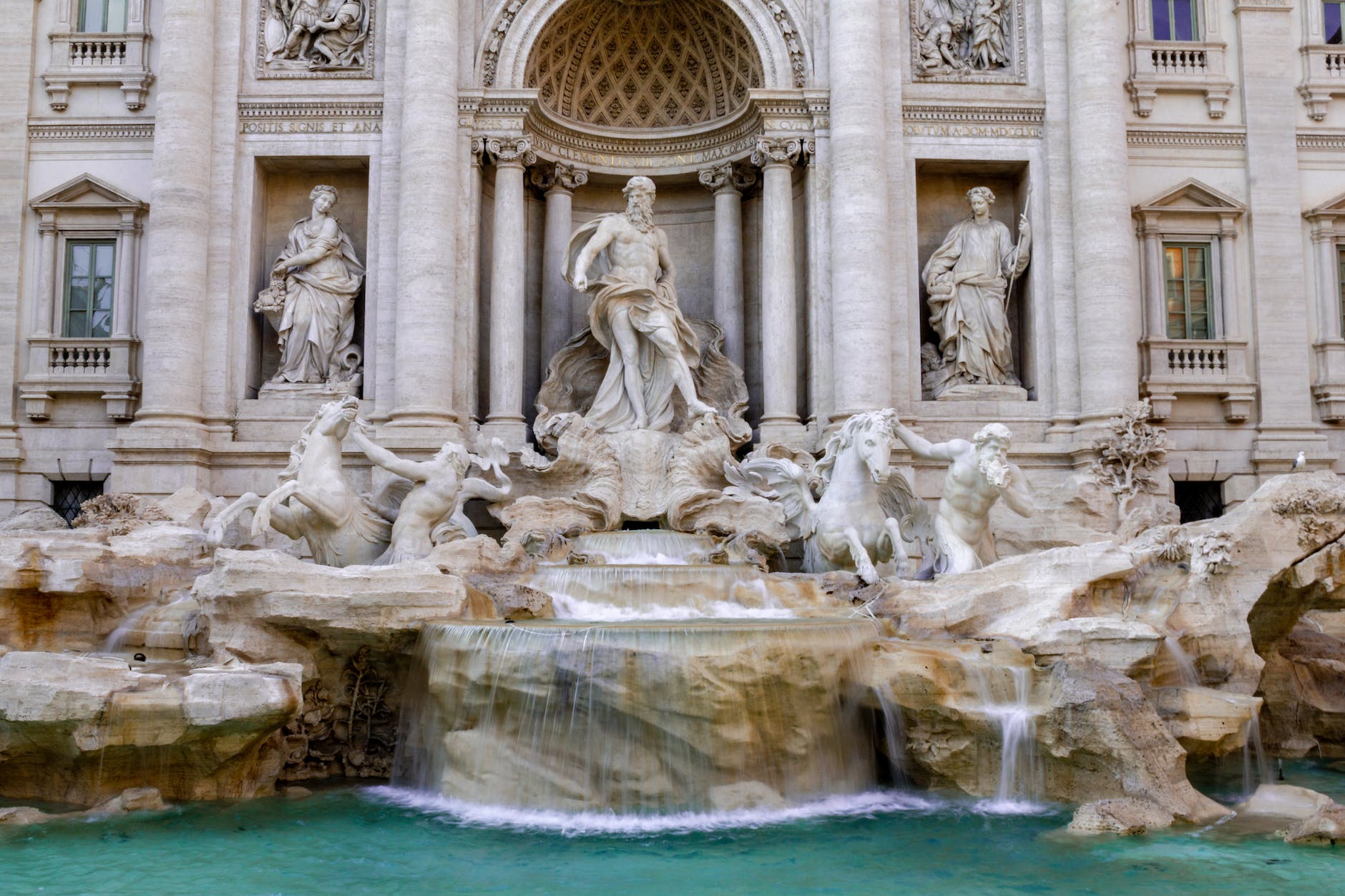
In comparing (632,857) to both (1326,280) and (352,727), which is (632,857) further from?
(1326,280)

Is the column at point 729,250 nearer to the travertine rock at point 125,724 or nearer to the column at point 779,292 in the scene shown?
the column at point 779,292

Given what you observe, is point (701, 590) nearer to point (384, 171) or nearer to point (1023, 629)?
point (1023, 629)

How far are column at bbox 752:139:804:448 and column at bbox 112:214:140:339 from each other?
8.93 metres

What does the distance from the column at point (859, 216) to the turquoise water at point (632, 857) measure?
761cm

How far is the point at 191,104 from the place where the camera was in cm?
1652

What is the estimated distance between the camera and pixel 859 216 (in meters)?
16.3

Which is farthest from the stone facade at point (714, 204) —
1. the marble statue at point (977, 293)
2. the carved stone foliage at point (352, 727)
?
the carved stone foliage at point (352, 727)

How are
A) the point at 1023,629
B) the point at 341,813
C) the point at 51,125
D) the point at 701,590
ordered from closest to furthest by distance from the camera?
the point at 341,813, the point at 1023,629, the point at 701,590, the point at 51,125

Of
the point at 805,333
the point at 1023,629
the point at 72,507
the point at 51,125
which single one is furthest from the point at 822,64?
the point at 72,507

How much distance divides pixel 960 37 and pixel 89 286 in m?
13.2

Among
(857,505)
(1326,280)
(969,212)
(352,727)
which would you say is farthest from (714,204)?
(352,727)

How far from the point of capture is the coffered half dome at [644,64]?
17859 millimetres

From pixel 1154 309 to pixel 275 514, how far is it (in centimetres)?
1248

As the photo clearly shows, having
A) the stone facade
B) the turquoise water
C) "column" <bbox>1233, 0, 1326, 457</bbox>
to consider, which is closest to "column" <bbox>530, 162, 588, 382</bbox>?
the stone facade
